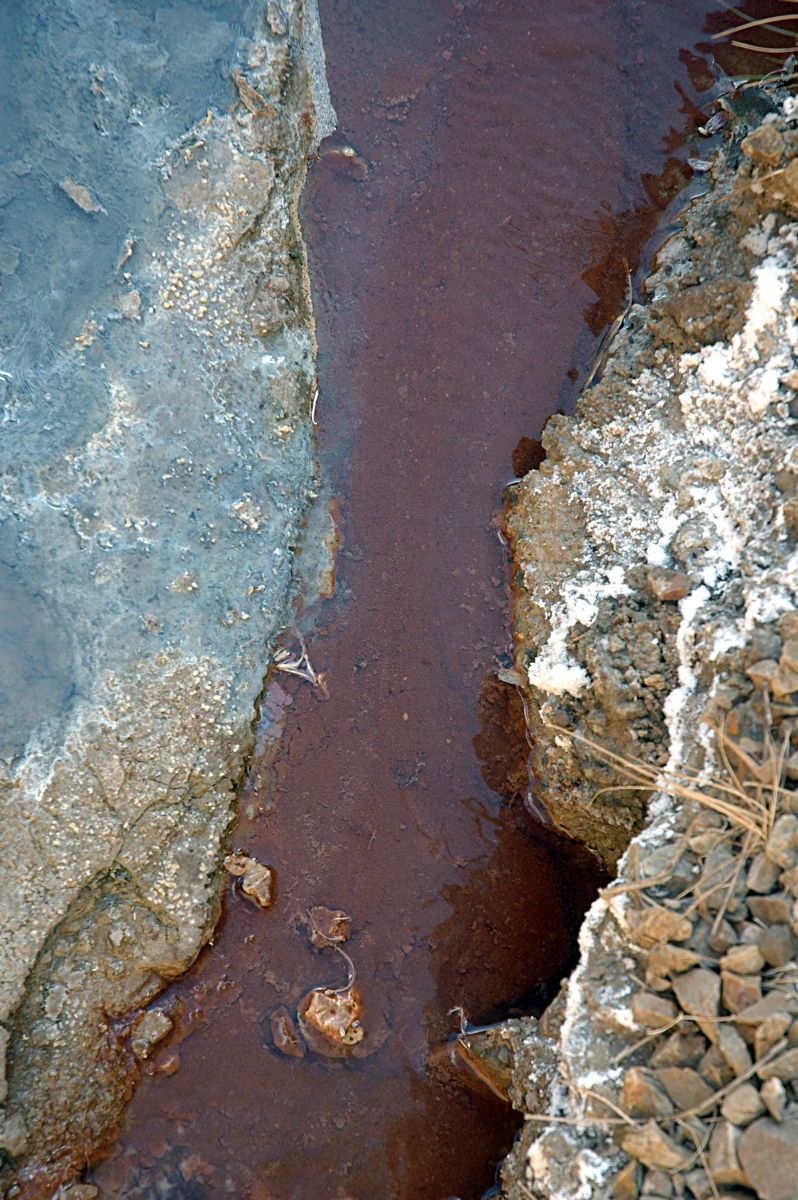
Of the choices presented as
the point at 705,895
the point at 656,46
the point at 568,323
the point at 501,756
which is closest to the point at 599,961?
the point at 705,895

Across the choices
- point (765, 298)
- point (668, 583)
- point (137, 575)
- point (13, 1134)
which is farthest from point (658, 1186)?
point (765, 298)

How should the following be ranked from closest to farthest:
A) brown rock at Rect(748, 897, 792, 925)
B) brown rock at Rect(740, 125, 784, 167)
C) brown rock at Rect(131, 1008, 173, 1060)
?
brown rock at Rect(748, 897, 792, 925)
brown rock at Rect(740, 125, 784, 167)
brown rock at Rect(131, 1008, 173, 1060)

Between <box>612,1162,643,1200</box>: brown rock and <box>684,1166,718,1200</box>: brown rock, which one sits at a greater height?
<box>684,1166,718,1200</box>: brown rock

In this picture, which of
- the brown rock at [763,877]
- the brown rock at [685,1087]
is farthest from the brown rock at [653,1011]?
the brown rock at [763,877]

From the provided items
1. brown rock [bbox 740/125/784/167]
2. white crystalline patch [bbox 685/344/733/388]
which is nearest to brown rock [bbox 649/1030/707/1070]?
white crystalline patch [bbox 685/344/733/388]

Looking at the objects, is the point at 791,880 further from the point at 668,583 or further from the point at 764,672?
the point at 668,583

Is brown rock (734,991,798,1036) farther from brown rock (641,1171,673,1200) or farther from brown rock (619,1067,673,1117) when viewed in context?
brown rock (641,1171,673,1200)

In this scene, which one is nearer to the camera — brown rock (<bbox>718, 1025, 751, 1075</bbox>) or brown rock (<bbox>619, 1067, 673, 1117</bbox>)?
brown rock (<bbox>718, 1025, 751, 1075</bbox>)
